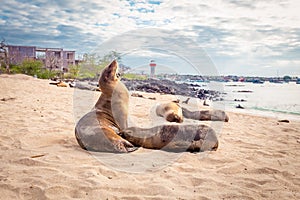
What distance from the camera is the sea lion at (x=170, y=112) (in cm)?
742

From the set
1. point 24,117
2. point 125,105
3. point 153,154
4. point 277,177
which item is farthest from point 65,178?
point 24,117

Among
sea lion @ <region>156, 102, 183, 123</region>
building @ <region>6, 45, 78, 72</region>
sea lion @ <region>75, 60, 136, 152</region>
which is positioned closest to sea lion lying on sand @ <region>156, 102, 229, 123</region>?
sea lion @ <region>156, 102, 183, 123</region>

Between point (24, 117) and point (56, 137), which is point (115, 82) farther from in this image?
point (24, 117)

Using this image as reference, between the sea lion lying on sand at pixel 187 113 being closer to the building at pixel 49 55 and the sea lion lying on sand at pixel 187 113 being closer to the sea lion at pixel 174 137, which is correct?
the sea lion at pixel 174 137

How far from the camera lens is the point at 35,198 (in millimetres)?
2648

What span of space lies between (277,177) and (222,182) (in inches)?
32.3

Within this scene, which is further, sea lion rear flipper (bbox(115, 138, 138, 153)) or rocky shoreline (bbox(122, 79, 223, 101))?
rocky shoreline (bbox(122, 79, 223, 101))

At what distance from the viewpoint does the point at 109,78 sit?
16.5 feet

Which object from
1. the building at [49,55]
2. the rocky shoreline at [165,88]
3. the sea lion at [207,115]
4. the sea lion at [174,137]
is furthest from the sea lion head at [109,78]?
the building at [49,55]

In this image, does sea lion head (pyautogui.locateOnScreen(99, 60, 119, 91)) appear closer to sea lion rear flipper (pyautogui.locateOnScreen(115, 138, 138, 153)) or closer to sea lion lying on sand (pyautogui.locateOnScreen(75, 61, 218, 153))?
sea lion lying on sand (pyautogui.locateOnScreen(75, 61, 218, 153))

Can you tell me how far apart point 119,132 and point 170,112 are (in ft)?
10.2

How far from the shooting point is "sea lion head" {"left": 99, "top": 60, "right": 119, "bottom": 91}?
500 centimetres

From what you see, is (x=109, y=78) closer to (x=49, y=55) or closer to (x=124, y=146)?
(x=124, y=146)

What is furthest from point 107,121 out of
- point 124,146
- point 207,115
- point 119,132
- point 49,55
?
point 49,55
